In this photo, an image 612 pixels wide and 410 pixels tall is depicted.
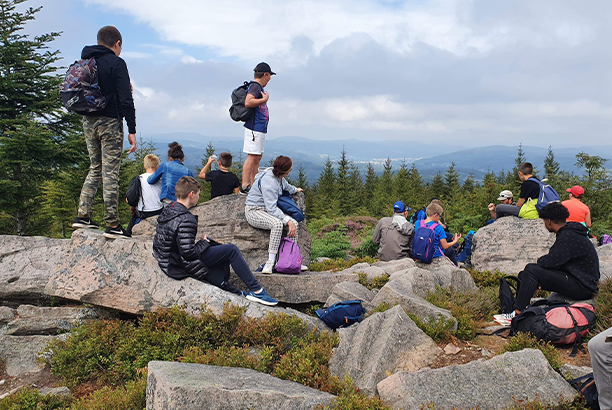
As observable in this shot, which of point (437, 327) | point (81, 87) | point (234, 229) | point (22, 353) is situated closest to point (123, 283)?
point (22, 353)

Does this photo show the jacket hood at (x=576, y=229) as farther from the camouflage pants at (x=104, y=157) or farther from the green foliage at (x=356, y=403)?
the camouflage pants at (x=104, y=157)

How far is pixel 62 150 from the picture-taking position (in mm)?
17828

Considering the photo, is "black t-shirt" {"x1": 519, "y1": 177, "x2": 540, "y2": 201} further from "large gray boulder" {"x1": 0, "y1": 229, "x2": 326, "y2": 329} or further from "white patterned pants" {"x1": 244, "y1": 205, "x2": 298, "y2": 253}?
"large gray boulder" {"x1": 0, "y1": 229, "x2": 326, "y2": 329}

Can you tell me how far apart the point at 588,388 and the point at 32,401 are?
7.20 meters

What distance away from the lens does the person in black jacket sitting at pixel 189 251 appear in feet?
20.4

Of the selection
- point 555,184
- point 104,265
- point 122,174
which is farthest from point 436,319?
point 555,184

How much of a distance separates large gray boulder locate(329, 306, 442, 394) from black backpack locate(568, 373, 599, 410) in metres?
1.70

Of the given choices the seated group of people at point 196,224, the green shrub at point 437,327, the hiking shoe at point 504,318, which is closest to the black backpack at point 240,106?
the seated group of people at point 196,224

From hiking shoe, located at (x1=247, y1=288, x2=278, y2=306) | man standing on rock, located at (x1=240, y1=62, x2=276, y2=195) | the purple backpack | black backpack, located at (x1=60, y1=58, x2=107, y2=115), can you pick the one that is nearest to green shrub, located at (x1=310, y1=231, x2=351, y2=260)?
man standing on rock, located at (x1=240, y1=62, x2=276, y2=195)

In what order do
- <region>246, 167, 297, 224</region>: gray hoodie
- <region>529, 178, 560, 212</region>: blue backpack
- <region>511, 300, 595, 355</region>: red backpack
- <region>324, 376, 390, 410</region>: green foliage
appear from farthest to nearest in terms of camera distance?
<region>529, 178, 560, 212</region>: blue backpack < <region>246, 167, 297, 224</region>: gray hoodie < <region>511, 300, 595, 355</region>: red backpack < <region>324, 376, 390, 410</region>: green foliage

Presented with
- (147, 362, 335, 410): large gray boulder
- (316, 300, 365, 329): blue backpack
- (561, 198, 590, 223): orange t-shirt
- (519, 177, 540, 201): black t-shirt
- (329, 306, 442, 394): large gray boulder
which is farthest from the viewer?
(519, 177, 540, 201): black t-shirt

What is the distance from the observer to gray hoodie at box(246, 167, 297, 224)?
319 inches

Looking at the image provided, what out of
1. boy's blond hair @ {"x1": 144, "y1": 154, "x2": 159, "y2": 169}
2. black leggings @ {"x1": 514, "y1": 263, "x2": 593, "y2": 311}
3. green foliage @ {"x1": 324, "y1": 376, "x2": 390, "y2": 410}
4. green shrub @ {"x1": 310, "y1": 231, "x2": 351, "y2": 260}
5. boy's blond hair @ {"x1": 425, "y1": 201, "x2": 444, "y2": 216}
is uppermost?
boy's blond hair @ {"x1": 144, "y1": 154, "x2": 159, "y2": 169}

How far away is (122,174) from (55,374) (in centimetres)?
1342
